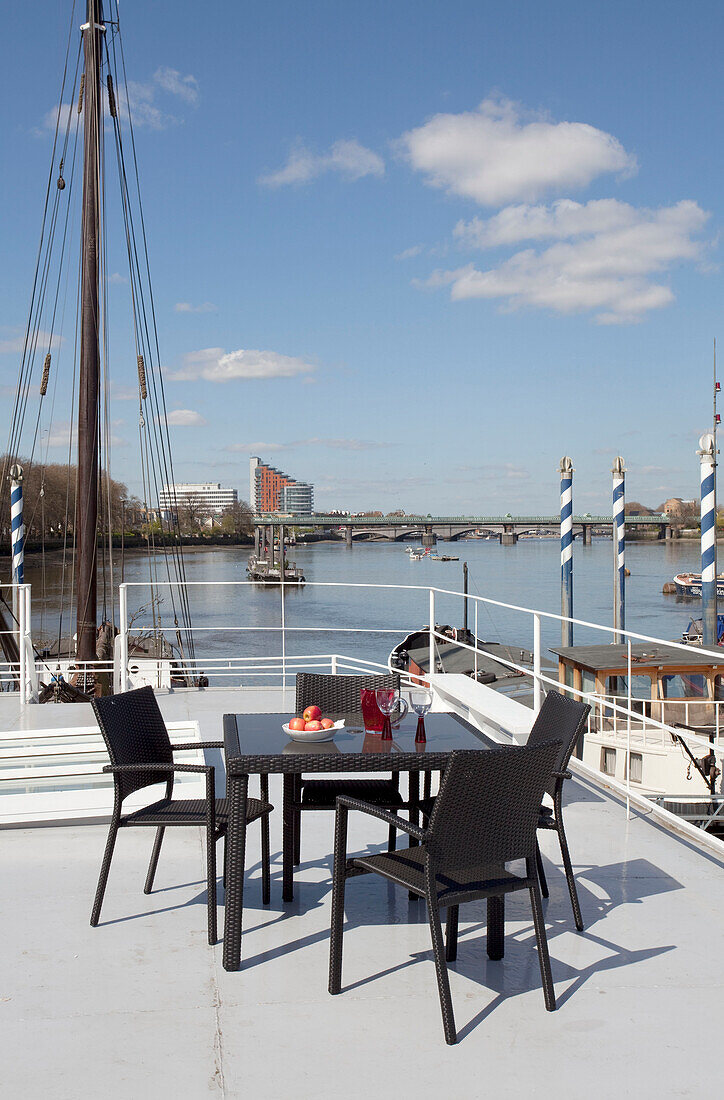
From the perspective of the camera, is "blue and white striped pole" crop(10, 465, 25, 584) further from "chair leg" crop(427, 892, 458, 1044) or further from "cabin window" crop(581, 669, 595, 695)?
"chair leg" crop(427, 892, 458, 1044)

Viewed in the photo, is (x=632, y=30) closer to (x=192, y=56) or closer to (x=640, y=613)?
(x=192, y=56)

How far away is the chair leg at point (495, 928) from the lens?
2391 mm

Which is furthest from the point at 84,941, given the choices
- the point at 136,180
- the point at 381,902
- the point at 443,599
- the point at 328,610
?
the point at 443,599

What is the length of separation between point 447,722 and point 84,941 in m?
1.36

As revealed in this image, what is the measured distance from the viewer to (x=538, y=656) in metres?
4.51

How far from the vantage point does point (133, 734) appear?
2914 mm

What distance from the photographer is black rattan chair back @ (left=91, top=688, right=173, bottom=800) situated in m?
2.75

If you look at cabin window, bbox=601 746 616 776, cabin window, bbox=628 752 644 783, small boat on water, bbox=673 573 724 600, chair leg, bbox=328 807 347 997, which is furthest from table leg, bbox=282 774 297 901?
small boat on water, bbox=673 573 724 600

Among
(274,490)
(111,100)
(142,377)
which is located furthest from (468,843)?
(274,490)

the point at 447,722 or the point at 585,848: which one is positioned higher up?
the point at 447,722

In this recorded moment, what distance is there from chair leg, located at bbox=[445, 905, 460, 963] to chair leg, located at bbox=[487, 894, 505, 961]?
93mm

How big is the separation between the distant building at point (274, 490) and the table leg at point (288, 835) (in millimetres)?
97543

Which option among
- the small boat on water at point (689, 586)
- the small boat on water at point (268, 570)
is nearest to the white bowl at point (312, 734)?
the small boat on water at point (689, 586)

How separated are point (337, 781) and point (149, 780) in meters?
0.68
